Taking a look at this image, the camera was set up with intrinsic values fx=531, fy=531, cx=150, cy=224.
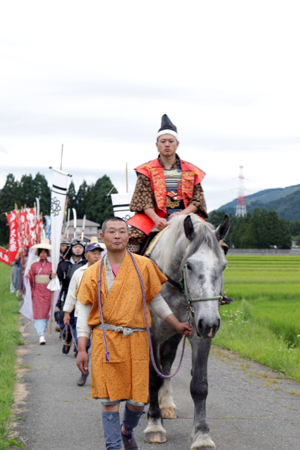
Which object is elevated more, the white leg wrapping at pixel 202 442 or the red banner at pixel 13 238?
the red banner at pixel 13 238

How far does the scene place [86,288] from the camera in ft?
12.5

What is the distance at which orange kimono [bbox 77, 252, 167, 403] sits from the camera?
3.76 meters

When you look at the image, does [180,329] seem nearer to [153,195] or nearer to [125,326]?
[125,326]

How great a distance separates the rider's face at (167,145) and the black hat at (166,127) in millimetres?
80

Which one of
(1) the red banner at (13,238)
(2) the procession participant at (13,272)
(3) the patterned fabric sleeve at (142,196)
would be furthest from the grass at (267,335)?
(1) the red banner at (13,238)

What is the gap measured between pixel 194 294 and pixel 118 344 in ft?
2.20

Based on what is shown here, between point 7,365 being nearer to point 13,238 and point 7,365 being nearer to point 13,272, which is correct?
point 13,238

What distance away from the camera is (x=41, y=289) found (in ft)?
36.1

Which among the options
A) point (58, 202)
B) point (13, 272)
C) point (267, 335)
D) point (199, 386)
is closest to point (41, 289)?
point (58, 202)

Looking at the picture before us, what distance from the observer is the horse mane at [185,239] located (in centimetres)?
407

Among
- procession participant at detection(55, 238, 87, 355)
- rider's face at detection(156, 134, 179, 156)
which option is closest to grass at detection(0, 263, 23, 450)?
procession participant at detection(55, 238, 87, 355)

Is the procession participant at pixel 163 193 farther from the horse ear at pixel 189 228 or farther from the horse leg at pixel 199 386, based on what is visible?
the horse leg at pixel 199 386

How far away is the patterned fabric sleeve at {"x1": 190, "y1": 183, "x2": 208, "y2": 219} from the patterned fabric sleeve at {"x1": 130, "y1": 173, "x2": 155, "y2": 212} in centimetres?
44

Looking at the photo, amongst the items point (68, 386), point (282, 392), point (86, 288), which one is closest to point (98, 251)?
point (68, 386)
